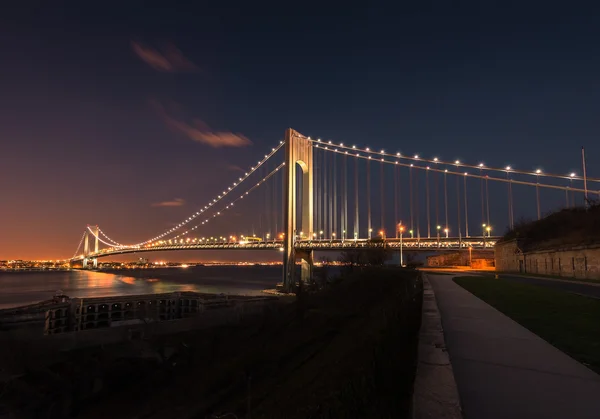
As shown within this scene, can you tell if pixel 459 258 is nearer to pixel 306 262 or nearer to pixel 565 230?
pixel 306 262

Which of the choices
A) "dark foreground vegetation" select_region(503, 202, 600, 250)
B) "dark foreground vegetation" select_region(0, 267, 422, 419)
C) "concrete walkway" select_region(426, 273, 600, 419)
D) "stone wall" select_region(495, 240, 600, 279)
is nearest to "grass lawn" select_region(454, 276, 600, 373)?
"concrete walkway" select_region(426, 273, 600, 419)

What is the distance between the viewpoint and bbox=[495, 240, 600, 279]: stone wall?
24000 millimetres

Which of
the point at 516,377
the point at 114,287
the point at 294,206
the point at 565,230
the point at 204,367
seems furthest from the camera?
the point at 114,287

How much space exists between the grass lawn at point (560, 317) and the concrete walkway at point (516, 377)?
0.36m

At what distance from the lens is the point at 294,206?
2319 inches

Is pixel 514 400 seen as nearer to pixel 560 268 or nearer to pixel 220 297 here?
pixel 560 268

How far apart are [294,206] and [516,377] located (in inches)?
2139

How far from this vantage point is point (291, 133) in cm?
6425

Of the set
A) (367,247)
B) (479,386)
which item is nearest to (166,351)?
(479,386)

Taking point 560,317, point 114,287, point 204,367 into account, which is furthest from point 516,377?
point 114,287

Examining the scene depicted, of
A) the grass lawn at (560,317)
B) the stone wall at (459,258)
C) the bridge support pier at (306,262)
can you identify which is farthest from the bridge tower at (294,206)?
the grass lawn at (560,317)

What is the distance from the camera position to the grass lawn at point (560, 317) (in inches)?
253

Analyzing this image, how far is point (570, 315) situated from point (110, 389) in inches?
821

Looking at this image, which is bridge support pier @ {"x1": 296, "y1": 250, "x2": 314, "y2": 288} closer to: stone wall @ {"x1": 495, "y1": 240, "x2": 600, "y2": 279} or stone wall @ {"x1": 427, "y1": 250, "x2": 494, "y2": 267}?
stone wall @ {"x1": 427, "y1": 250, "x2": 494, "y2": 267}
